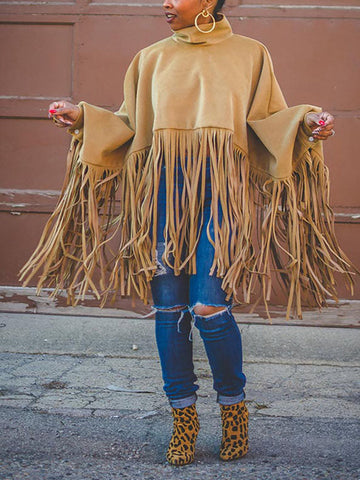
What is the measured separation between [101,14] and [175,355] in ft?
8.50

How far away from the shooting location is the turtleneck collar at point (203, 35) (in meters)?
2.63

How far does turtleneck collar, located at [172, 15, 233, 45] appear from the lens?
2629mm

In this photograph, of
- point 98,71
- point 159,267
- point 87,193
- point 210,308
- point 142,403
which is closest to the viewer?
point 210,308

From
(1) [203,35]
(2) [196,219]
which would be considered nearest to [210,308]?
(2) [196,219]

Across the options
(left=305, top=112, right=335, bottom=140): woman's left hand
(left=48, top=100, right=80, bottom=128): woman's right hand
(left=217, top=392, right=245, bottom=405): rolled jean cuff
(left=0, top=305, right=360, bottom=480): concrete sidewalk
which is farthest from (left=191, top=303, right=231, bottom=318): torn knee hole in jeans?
(left=48, top=100, right=80, bottom=128): woman's right hand

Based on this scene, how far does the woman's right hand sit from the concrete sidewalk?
3.70 ft

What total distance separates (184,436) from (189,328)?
354 mm

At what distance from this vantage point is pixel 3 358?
409 centimetres

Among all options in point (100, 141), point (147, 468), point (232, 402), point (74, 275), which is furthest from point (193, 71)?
point (147, 468)

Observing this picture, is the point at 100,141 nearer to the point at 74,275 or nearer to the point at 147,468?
the point at 74,275

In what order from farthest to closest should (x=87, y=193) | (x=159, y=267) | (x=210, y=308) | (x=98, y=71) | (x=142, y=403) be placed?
(x=98, y=71) → (x=142, y=403) → (x=87, y=193) → (x=159, y=267) → (x=210, y=308)

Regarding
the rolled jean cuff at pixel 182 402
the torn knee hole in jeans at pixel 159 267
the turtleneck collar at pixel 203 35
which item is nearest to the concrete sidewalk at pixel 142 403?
the rolled jean cuff at pixel 182 402

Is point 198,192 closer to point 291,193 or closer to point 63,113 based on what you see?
point 291,193

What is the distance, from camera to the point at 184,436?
253cm
